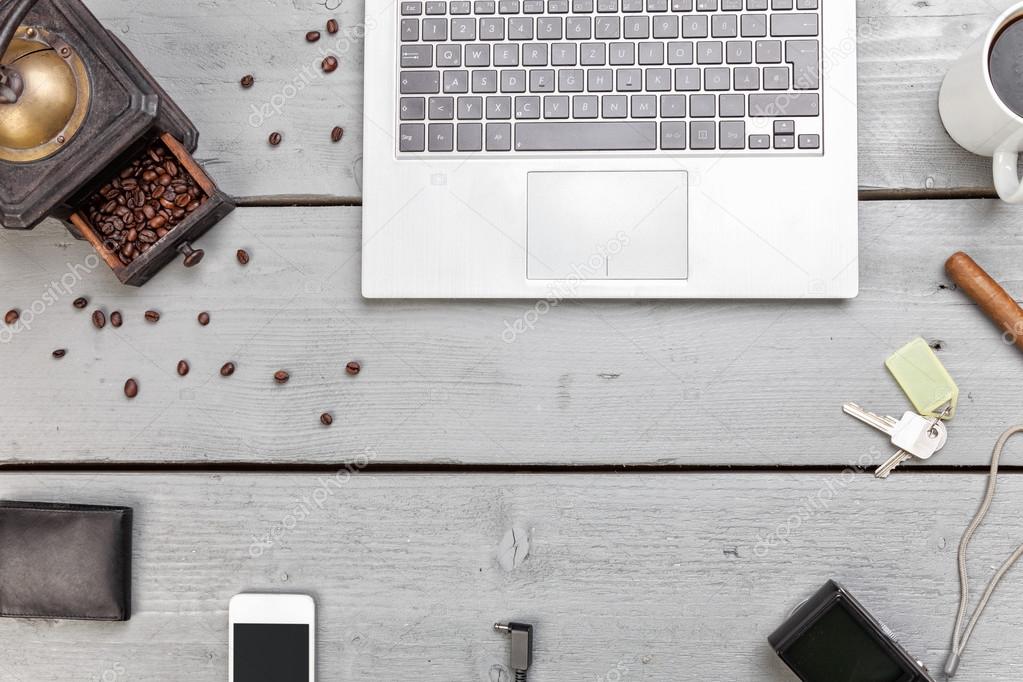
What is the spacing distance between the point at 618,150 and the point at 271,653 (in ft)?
1.68

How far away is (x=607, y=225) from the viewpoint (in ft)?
2.05

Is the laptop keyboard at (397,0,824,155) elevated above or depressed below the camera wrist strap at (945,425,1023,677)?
above

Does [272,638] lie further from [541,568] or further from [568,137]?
[568,137]

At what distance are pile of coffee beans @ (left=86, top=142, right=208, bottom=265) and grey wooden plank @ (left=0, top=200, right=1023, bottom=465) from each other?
0.16 ft

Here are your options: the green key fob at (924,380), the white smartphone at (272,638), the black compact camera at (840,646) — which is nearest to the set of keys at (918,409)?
the green key fob at (924,380)

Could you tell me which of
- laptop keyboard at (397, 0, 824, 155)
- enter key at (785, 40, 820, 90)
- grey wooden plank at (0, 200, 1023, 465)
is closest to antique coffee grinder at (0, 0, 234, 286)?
grey wooden plank at (0, 200, 1023, 465)

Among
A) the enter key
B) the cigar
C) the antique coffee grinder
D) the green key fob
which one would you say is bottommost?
the green key fob

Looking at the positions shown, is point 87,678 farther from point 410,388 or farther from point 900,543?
point 900,543

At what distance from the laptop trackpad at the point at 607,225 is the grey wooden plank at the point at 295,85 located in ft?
0.56

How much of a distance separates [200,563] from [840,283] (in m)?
0.59

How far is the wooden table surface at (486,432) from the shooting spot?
0.64 meters

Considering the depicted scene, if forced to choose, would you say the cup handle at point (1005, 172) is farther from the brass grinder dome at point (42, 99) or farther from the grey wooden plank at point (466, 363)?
the brass grinder dome at point (42, 99)

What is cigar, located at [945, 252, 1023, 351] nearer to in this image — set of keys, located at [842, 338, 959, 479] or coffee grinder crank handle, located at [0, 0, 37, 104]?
set of keys, located at [842, 338, 959, 479]

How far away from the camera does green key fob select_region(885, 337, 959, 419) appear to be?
2.09 feet
